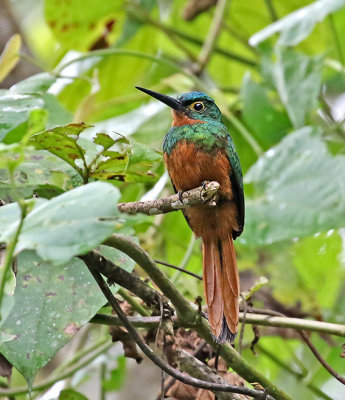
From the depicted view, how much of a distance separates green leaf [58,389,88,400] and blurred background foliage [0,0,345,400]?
17.2 inches

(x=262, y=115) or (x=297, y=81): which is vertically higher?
(x=297, y=81)

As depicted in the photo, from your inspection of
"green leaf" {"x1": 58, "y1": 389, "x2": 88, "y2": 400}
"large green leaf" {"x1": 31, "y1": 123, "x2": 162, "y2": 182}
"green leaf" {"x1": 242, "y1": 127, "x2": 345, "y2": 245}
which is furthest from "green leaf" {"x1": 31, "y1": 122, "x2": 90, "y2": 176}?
"green leaf" {"x1": 242, "y1": 127, "x2": 345, "y2": 245}

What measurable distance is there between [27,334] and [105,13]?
75.2 inches

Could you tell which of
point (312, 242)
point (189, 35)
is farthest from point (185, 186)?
point (189, 35)

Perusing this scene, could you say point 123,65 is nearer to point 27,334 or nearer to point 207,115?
point 207,115

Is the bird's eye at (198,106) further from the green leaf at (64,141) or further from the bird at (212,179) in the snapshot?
the green leaf at (64,141)

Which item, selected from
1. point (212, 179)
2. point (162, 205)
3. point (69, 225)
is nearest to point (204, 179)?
point (212, 179)

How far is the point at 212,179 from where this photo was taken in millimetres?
1861

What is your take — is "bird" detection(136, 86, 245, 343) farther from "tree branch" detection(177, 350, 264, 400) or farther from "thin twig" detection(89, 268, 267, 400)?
"thin twig" detection(89, 268, 267, 400)

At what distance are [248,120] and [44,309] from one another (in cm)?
142

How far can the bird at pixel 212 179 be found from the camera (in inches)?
72.7

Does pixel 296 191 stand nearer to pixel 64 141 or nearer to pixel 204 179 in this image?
pixel 204 179

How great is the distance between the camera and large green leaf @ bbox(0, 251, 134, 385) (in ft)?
4.17

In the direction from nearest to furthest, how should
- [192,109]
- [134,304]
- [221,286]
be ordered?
[134,304] < [221,286] < [192,109]
